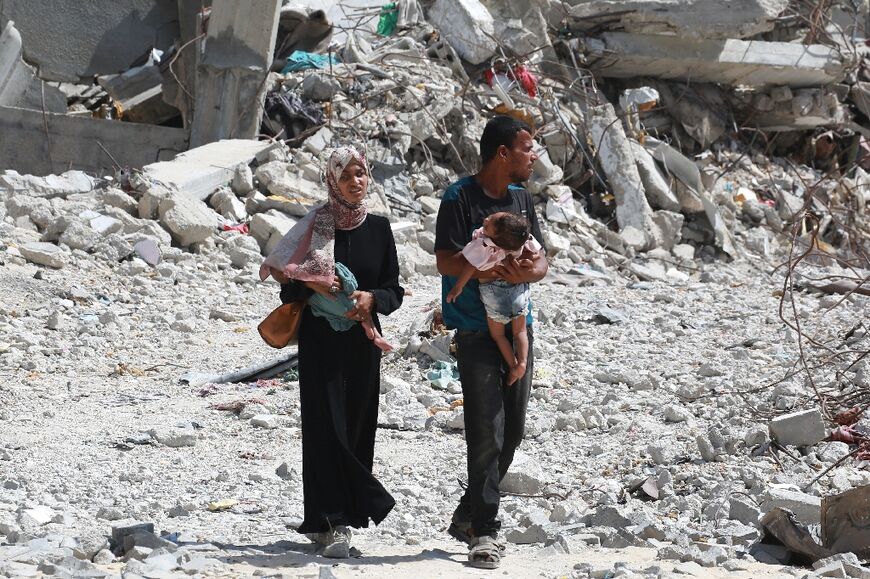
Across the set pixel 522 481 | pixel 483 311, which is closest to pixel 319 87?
pixel 522 481

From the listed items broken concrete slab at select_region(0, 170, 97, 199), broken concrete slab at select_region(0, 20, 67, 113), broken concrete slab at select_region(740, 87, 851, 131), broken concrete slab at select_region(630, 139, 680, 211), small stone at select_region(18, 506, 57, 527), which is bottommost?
small stone at select_region(18, 506, 57, 527)

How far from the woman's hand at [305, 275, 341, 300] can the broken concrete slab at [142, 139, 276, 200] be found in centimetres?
642

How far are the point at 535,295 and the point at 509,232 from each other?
19.1 ft

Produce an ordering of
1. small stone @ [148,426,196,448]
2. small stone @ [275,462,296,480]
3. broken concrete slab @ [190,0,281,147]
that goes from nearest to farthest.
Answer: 1. small stone @ [275,462,296,480]
2. small stone @ [148,426,196,448]
3. broken concrete slab @ [190,0,281,147]

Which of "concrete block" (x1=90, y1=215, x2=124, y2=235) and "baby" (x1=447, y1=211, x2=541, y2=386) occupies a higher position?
"concrete block" (x1=90, y1=215, x2=124, y2=235)

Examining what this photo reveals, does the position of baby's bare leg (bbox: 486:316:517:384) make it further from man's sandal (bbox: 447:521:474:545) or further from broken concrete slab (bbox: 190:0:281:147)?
broken concrete slab (bbox: 190:0:281:147)

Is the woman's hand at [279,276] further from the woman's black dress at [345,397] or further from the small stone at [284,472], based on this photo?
the small stone at [284,472]

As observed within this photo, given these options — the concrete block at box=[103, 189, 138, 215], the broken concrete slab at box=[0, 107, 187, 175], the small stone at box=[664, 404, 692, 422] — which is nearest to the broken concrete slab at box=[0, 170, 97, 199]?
the concrete block at box=[103, 189, 138, 215]

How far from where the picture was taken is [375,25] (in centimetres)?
1447

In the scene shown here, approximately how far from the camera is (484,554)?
375 cm

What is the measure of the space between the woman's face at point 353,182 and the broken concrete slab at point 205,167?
636 cm

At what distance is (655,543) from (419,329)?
11.2ft

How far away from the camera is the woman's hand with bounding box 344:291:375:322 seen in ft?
12.7

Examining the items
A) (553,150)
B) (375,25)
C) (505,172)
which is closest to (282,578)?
(505,172)
